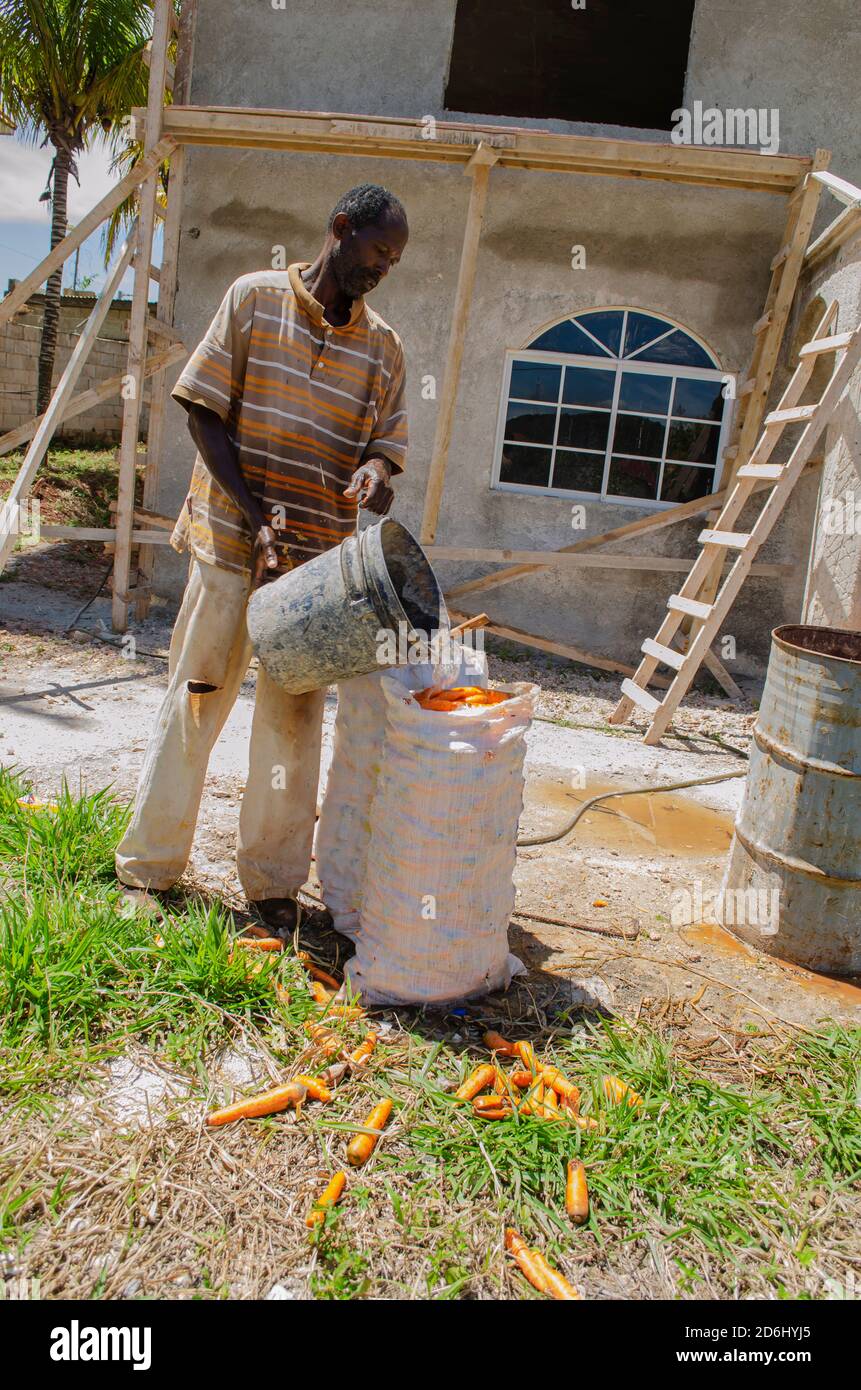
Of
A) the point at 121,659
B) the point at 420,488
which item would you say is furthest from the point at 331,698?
the point at 420,488

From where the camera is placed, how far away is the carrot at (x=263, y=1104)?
2.32 metres

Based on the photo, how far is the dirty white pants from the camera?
3094 mm

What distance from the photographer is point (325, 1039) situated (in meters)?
2.63

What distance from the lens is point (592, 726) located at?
6641 millimetres

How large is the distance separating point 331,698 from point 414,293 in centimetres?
378

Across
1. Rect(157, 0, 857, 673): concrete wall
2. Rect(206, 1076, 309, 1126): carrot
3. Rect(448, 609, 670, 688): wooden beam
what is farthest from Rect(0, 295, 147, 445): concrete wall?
Rect(206, 1076, 309, 1126): carrot

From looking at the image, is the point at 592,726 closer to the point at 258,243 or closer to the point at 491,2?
the point at 258,243

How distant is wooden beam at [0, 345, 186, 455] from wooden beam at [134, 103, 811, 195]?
1.55m

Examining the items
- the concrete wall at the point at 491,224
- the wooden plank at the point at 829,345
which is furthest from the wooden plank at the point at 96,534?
the wooden plank at the point at 829,345

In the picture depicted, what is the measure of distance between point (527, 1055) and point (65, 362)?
14.6 m

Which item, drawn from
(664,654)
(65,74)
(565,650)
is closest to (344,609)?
(664,654)

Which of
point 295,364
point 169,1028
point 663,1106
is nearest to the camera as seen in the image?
point 663,1106

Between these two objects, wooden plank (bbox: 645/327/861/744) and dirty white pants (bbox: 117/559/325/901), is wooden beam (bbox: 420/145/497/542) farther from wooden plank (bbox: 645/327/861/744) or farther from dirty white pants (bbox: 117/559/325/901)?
dirty white pants (bbox: 117/559/325/901)
